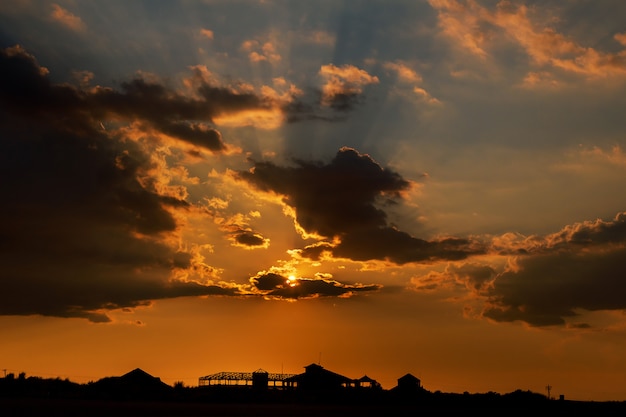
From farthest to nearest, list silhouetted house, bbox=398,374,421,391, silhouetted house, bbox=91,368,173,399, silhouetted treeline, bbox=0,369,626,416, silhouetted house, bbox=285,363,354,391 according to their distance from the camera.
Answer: silhouetted house, bbox=398,374,421,391
silhouetted house, bbox=285,363,354,391
silhouetted house, bbox=91,368,173,399
silhouetted treeline, bbox=0,369,626,416

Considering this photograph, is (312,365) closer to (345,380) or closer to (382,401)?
(345,380)

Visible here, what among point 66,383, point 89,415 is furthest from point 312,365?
point 89,415

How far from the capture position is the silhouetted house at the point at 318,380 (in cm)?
14138

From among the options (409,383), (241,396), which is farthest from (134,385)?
(409,383)

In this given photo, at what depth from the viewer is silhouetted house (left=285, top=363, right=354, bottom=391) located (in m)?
141

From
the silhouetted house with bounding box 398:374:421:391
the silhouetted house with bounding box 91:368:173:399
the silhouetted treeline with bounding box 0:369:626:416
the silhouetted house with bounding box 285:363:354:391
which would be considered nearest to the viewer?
the silhouetted treeline with bounding box 0:369:626:416

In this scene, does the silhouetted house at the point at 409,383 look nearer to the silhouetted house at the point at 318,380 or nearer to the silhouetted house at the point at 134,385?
the silhouetted house at the point at 318,380

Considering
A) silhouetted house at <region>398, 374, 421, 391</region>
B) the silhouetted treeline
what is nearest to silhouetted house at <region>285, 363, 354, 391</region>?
the silhouetted treeline

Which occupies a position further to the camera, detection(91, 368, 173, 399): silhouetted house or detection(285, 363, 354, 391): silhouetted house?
detection(285, 363, 354, 391): silhouetted house

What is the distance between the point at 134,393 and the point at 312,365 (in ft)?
118

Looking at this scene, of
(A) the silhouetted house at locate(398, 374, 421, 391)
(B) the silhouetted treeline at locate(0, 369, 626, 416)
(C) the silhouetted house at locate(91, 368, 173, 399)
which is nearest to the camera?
(B) the silhouetted treeline at locate(0, 369, 626, 416)

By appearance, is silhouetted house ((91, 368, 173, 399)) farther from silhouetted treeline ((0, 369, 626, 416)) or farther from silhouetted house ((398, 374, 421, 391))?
silhouetted house ((398, 374, 421, 391))

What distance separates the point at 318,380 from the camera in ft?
466

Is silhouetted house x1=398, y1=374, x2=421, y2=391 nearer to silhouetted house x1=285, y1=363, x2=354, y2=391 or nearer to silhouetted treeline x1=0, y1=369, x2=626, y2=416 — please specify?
silhouetted treeline x1=0, y1=369, x2=626, y2=416
